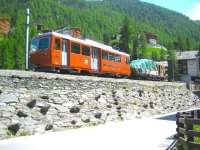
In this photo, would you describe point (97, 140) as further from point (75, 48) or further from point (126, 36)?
point (126, 36)

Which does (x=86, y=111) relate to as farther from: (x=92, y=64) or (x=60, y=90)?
(x=92, y=64)

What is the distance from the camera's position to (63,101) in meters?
17.6

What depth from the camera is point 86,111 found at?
18969 millimetres

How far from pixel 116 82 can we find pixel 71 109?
17.4ft

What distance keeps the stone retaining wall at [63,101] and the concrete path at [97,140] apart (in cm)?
69

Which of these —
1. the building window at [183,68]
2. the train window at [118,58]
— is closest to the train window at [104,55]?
the train window at [118,58]

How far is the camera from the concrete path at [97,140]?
41.2 ft

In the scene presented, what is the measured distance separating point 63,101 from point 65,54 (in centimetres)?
394

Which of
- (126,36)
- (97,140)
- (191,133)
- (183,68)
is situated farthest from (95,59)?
(183,68)

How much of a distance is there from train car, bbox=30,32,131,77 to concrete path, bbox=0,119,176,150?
14.7 ft

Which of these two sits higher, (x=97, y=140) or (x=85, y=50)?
(x=85, y=50)

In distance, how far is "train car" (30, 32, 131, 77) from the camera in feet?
65.1

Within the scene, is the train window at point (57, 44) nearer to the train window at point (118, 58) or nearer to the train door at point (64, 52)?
the train door at point (64, 52)

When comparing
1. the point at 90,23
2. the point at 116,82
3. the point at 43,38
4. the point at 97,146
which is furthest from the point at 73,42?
the point at 90,23
